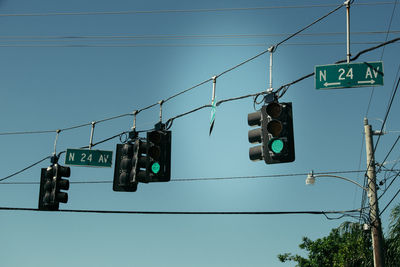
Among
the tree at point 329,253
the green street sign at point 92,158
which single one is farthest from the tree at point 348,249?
the green street sign at point 92,158

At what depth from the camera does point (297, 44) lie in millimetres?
18281

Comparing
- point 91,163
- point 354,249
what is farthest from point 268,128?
point 354,249

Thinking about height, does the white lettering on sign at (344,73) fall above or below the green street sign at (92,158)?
above

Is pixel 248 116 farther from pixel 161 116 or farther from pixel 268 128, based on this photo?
pixel 161 116

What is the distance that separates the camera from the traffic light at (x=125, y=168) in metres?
13.9

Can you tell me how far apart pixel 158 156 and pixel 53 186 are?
17.6ft

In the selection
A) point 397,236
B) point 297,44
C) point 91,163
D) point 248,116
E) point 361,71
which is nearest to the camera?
point 361,71

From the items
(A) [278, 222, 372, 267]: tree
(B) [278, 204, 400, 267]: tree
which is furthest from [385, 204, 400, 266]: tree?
(A) [278, 222, 372, 267]: tree

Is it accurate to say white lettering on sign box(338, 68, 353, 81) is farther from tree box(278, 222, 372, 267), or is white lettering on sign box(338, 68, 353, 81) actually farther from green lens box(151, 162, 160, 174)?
tree box(278, 222, 372, 267)

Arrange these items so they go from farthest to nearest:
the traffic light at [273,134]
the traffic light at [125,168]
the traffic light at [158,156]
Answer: the traffic light at [125,168] → the traffic light at [158,156] → the traffic light at [273,134]

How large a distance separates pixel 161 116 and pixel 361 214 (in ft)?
34.0

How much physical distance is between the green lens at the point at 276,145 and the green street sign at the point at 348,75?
1.39m

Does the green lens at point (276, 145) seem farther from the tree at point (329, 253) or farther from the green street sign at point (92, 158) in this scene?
the tree at point (329, 253)

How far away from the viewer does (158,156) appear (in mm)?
13055
